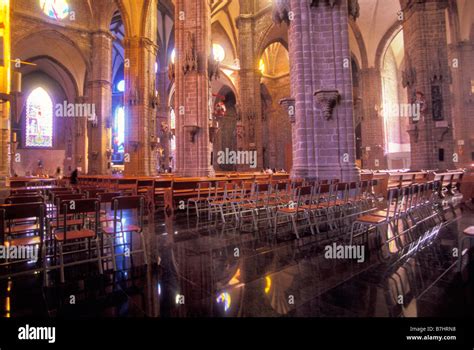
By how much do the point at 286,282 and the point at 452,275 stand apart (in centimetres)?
186

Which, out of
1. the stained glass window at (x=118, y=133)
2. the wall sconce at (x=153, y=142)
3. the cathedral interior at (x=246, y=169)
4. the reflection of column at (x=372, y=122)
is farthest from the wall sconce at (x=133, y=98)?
the stained glass window at (x=118, y=133)

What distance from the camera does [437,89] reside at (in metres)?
12.9

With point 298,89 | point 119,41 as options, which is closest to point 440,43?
point 298,89

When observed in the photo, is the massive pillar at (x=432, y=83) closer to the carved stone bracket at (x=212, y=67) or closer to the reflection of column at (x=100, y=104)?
the carved stone bracket at (x=212, y=67)

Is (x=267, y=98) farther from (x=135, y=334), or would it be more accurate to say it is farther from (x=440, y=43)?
(x=135, y=334)

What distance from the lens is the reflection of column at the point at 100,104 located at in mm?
21406

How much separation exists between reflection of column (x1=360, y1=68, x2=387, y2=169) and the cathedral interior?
0.12m

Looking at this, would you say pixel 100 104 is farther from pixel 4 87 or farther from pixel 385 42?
pixel 385 42

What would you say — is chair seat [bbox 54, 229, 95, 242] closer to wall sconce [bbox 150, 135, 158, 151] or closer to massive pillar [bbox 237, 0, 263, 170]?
wall sconce [bbox 150, 135, 158, 151]

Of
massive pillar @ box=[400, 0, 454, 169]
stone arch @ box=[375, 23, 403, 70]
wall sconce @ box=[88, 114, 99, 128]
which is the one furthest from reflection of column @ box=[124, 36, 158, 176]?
stone arch @ box=[375, 23, 403, 70]

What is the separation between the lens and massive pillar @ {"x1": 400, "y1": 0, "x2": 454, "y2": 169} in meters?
12.9

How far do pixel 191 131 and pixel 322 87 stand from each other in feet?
20.2

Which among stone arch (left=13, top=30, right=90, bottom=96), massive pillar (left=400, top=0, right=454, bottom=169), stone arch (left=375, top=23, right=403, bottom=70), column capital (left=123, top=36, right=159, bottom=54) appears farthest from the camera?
stone arch (left=13, top=30, right=90, bottom=96)

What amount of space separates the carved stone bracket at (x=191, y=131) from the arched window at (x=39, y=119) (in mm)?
26899
